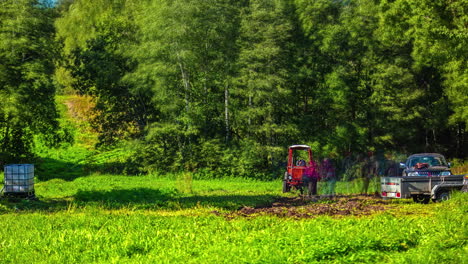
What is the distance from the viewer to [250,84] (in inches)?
1526

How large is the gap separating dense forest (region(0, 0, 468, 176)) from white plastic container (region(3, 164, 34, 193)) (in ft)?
41.4

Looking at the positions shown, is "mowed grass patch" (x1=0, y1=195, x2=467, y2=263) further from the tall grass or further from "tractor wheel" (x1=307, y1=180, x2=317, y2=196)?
"tractor wheel" (x1=307, y1=180, x2=317, y2=196)

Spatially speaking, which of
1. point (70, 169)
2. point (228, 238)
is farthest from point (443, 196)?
point (70, 169)

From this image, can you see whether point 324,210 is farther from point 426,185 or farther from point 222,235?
point 222,235

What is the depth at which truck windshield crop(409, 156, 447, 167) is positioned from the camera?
2286cm

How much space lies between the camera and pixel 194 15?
3903cm

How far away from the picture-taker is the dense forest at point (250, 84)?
3831 centimetres

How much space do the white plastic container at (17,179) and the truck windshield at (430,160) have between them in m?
16.3

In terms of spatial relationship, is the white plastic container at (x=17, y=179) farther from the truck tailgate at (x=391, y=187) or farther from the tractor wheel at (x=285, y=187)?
the truck tailgate at (x=391, y=187)

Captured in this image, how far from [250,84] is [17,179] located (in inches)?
803

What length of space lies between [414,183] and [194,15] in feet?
79.8

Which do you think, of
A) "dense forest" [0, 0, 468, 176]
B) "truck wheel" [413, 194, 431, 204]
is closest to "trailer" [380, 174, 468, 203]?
"truck wheel" [413, 194, 431, 204]

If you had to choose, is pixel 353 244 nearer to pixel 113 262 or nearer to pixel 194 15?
pixel 113 262

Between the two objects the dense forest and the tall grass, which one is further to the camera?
the dense forest
